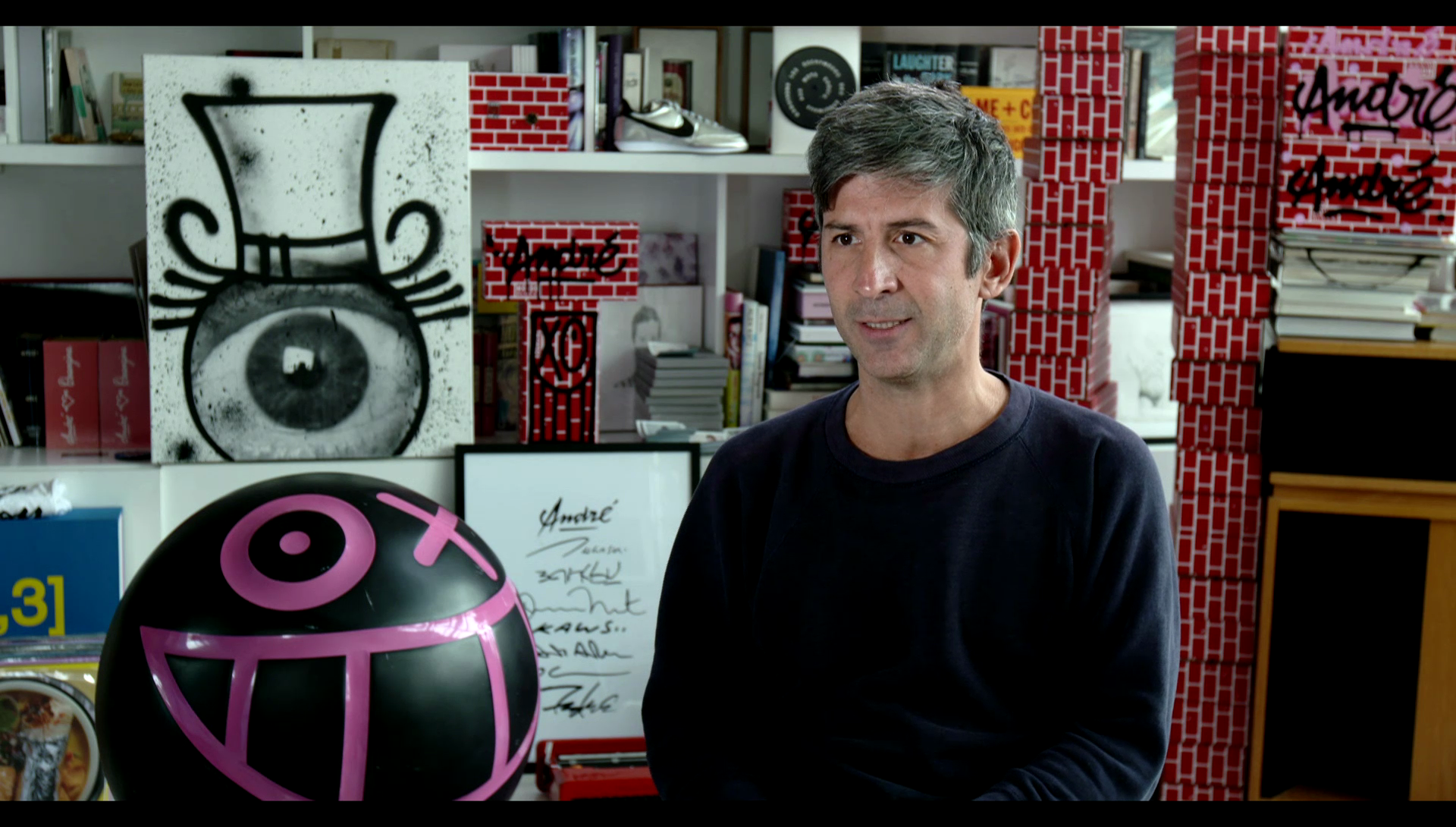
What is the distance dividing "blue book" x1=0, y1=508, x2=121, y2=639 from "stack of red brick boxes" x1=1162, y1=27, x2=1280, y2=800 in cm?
217

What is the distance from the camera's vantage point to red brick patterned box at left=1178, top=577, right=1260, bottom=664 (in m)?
2.76

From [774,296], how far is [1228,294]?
3.26 ft

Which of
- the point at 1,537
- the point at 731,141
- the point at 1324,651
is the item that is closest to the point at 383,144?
the point at 731,141

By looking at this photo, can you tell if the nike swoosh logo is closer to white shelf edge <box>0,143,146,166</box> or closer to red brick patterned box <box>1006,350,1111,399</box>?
red brick patterned box <box>1006,350,1111,399</box>

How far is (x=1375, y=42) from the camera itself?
2.52 m

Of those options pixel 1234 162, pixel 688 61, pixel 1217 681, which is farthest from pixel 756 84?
pixel 1217 681

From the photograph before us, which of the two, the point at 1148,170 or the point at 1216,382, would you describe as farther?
the point at 1148,170

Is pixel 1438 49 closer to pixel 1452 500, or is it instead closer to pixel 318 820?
pixel 1452 500

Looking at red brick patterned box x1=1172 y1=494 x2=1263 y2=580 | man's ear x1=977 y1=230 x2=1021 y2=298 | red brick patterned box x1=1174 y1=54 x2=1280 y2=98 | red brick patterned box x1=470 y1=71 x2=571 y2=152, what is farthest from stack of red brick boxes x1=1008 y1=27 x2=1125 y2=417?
man's ear x1=977 y1=230 x2=1021 y2=298

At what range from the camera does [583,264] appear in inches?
114

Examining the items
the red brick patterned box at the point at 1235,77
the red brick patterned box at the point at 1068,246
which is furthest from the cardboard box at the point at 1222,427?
the red brick patterned box at the point at 1235,77

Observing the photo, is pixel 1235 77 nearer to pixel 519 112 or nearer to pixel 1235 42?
pixel 1235 42

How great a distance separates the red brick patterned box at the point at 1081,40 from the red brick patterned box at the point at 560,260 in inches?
36.9

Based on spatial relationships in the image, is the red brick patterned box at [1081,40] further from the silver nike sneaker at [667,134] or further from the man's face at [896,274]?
the man's face at [896,274]
